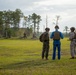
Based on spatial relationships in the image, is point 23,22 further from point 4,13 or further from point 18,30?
point 4,13

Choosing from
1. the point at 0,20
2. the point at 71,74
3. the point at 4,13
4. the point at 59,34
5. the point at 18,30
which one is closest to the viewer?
the point at 71,74

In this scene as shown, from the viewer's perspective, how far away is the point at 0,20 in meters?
103

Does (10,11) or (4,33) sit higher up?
(10,11)

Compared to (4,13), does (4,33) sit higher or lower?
lower

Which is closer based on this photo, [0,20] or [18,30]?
[0,20]

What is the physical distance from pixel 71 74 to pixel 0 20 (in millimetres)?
91954

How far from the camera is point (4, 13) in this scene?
110 meters

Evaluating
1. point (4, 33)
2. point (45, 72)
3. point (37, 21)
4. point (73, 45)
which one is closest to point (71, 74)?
point (45, 72)

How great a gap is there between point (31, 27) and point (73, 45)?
109 meters

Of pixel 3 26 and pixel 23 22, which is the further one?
pixel 23 22

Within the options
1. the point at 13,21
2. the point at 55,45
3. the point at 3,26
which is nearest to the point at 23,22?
the point at 13,21

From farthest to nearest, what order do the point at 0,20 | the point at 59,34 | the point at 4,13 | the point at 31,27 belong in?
the point at 31,27
the point at 4,13
the point at 0,20
the point at 59,34

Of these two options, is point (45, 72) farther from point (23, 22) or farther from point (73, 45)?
point (23, 22)

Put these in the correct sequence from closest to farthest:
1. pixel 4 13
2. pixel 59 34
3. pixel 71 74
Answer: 1. pixel 71 74
2. pixel 59 34
3. pixel 4 13
